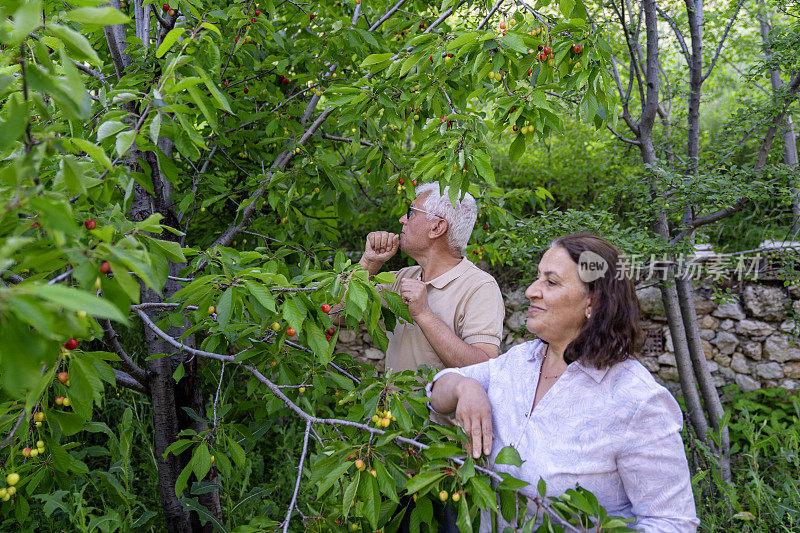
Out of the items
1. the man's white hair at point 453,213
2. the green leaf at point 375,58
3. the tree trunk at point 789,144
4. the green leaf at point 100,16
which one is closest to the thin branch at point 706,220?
the tree trunk at point 789,144

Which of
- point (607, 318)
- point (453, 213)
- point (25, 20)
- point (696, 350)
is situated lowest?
point (696, 350)

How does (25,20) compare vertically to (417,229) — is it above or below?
above

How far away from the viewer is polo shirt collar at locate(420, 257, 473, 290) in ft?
7.38

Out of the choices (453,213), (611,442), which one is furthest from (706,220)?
(611,442)

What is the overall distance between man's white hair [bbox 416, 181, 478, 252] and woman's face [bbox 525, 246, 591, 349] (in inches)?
29.8

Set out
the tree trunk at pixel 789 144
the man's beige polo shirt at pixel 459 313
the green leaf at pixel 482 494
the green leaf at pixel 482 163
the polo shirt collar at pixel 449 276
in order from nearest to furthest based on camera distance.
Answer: the green leaf at pixel 482 494 → the green leaf at pixel 482 163 → the man's beige polo shirt at pixel 459 313 → the polo shirt collar at pixel 449 276 → the tree trunk at pixel 789 144

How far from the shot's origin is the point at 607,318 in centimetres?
148

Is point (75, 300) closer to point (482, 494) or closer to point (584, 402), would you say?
point (482, 494)

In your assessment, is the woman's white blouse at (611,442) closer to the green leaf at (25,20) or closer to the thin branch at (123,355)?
the thin branch at (123,355)

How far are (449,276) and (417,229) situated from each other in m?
0.24

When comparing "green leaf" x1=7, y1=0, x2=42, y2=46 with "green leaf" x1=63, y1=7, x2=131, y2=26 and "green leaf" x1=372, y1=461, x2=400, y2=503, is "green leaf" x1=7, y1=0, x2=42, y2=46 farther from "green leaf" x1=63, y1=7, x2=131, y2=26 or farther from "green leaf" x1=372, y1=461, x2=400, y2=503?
"green leaf" x1=372, y1=461, x2=400, y2=503

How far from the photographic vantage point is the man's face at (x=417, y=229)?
91.1 inches

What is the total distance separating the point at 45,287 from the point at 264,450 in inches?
154

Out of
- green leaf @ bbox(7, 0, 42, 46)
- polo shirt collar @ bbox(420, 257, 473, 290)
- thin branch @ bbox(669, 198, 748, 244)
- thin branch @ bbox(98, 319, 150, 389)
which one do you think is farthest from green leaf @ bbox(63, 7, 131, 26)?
thin branch @ bbox(669, 198, 748, 244)
